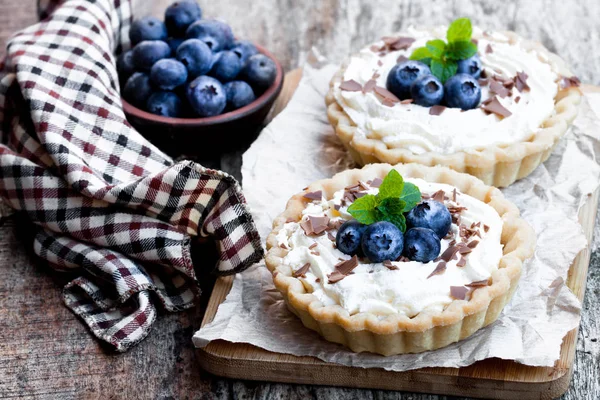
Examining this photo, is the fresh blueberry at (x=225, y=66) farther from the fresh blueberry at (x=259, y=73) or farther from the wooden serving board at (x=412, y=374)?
the wooden serving board at (x=412, y=374)

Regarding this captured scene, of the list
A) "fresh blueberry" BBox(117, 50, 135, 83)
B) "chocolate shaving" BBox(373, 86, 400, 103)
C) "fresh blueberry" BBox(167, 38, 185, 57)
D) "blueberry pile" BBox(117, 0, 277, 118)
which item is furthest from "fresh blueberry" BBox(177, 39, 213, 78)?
"chocolate shaving" BBox(373, 86, 400, 103)

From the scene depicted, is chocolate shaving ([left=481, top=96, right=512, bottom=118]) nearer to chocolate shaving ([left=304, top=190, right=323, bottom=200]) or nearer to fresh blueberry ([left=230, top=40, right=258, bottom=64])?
chocolate shaving ([left=304, top=190, right=323, bottom=200])

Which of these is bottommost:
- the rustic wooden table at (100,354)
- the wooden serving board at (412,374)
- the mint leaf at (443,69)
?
the rustic wooden table at (100,354)

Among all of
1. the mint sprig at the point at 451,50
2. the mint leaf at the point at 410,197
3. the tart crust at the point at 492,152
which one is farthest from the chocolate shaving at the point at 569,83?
the mint leaf at the point at 410,197

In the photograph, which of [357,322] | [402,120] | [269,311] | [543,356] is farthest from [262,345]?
[402,120]

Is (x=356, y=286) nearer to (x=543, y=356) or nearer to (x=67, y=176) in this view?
(x=543, y=356)

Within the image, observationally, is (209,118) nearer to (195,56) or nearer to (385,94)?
(195,56)
